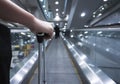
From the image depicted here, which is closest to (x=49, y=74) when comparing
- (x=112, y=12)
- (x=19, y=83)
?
(x=19, y=83)

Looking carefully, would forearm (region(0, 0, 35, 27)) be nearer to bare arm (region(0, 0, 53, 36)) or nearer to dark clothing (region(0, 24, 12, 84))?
bare arm (region(0, 0, 53, 36))

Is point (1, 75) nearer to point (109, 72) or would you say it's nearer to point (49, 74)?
point (49, 74)

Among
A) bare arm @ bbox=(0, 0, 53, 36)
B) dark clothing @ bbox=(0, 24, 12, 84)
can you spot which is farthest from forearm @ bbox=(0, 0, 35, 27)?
dark clothing @ bbox=(0, 24, 12, 84)

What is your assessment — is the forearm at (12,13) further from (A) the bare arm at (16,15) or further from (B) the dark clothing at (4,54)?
(B) the dark clothing at (4,54)

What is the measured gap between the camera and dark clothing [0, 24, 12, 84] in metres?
1.13

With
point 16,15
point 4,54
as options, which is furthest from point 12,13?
point 4,54

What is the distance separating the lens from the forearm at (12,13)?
1015mm

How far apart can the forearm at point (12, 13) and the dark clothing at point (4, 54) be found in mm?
103

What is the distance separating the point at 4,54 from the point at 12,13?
20cm

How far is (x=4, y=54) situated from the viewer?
3.72ft

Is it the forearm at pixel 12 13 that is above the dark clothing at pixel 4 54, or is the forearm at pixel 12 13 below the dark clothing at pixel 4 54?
above

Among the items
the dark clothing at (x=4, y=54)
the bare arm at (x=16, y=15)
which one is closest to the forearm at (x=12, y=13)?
the bare arm at (x=16, y=15)

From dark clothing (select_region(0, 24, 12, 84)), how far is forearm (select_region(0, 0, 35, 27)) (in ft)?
0.34

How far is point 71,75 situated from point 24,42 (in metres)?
2.75
